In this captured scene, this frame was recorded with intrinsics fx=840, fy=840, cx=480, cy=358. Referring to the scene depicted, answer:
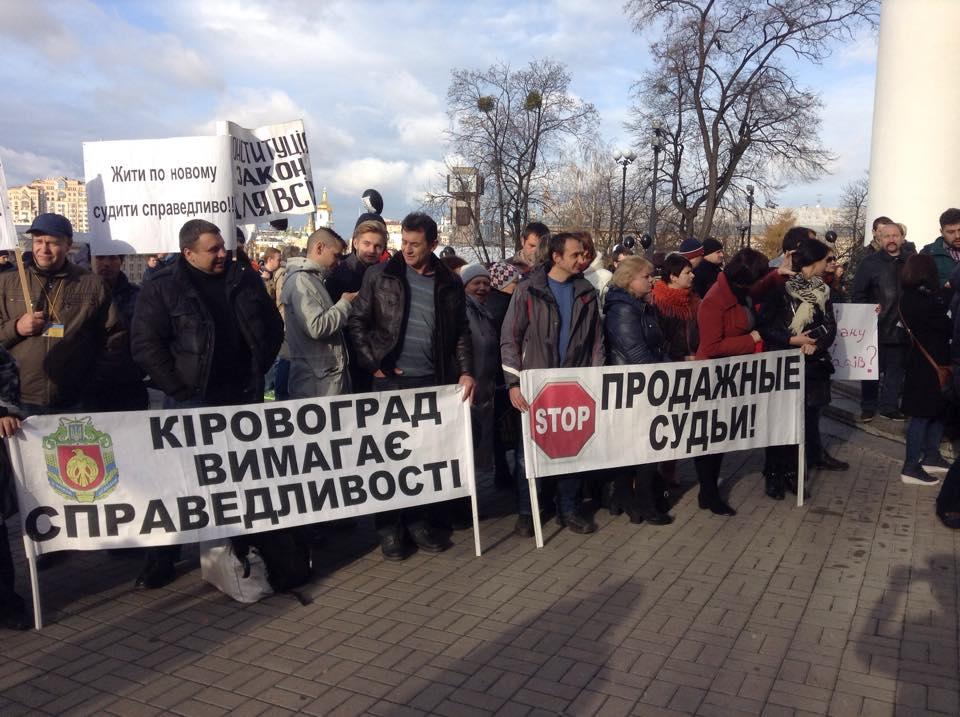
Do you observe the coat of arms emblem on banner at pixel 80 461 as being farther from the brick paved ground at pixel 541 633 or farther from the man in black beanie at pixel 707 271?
the man in black beanie at pixel 707 271

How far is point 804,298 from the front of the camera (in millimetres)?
6562

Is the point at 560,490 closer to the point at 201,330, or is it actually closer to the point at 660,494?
the point at 660,494

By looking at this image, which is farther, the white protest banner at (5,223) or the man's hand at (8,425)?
the white protest banner at (5,223)

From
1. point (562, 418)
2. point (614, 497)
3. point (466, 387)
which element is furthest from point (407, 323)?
point (614, 497)

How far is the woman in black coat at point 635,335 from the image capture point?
592 centimetres

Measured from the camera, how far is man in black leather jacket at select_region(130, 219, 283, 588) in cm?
468

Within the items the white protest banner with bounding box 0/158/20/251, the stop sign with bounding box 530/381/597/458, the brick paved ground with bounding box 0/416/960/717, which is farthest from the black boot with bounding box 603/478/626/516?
the white protest banner with bounding box 0/158/20/251

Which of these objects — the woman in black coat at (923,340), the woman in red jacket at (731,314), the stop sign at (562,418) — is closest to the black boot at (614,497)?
the woman in red jacket at (731,314)

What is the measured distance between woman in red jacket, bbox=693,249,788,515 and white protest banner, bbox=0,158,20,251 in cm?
451

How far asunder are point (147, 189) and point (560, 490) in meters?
3.70

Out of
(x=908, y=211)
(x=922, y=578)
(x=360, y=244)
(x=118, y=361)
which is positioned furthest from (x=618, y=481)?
(x=908, y=211)

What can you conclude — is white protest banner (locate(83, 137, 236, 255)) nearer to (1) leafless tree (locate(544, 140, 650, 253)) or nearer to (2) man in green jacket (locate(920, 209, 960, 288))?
(2) man in green jacket (locate(920, 209, 960, 288))

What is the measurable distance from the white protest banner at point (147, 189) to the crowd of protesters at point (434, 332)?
1.12 feet

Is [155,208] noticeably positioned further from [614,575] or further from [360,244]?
[614,575]
